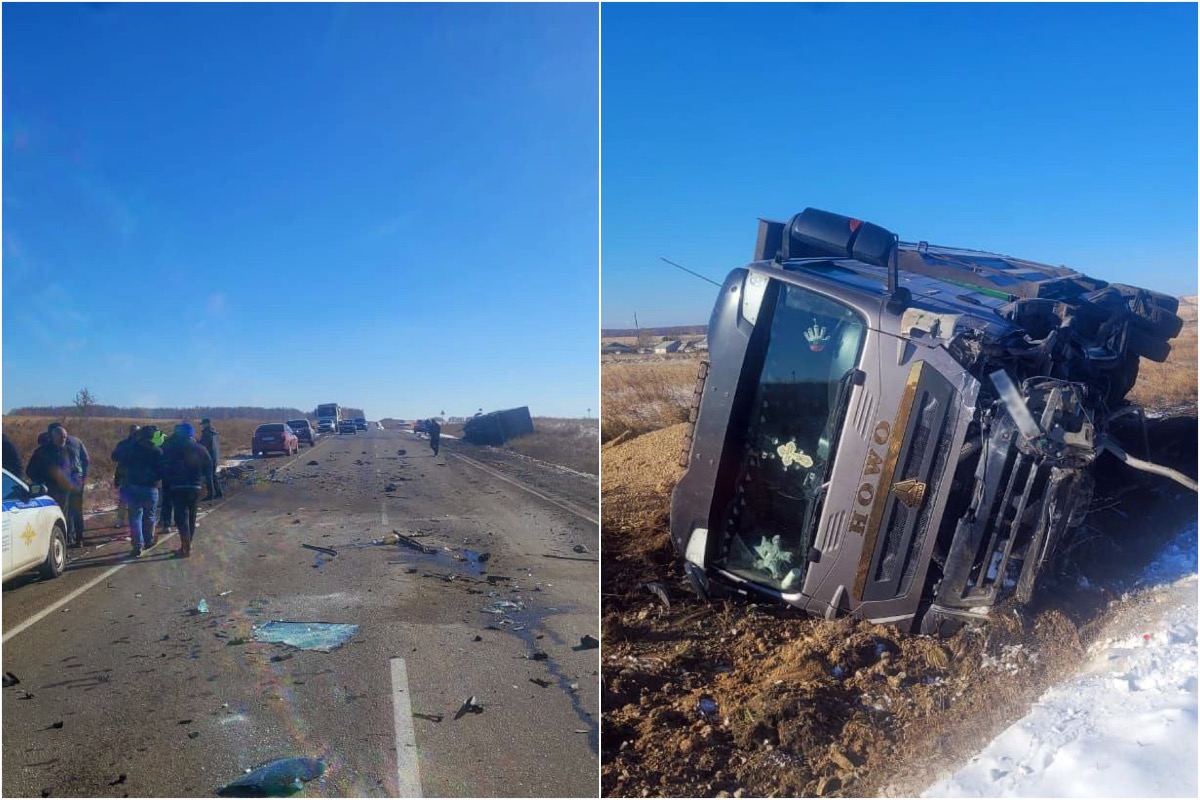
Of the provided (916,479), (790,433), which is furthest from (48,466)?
(916,479)

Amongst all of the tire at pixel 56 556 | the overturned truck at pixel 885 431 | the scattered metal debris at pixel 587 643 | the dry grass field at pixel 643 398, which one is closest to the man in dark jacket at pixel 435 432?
the dry grass field at pixel 643 398

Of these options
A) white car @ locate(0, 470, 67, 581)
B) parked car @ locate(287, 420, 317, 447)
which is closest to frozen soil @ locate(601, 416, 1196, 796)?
white car @ locate(0, 470, 67, 581)

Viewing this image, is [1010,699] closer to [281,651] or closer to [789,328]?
[789,328]

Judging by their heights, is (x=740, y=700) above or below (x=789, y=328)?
below

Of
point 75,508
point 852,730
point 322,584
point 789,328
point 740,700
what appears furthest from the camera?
point 75,508

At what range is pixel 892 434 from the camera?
4.11 metres

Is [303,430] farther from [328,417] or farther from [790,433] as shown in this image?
[790,433]

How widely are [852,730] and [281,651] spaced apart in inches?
133

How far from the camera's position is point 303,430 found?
2380 centimetres

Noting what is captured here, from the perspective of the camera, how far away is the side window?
21.8ft

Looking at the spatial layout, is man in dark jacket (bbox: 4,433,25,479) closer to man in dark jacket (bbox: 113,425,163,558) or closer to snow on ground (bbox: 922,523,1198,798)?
man in dark jacket (bbox: 113,425,163,558)

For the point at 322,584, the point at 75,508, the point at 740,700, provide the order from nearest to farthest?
the point at 740,700, the point at 322,584, the point at 75,508

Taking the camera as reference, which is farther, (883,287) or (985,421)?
(883,287)

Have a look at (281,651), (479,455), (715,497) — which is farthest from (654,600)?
(479,455)
